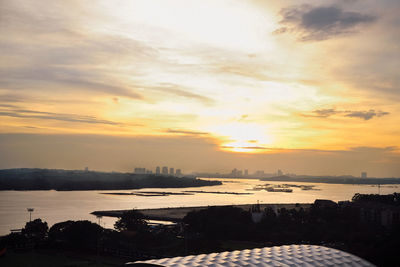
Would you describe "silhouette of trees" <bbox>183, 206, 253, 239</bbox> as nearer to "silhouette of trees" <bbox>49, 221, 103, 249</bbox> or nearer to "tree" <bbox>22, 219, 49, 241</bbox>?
"silhouette of trees" <bbox>49, 221, 103, 249</bbox>

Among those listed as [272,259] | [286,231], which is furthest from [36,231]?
[272,259]

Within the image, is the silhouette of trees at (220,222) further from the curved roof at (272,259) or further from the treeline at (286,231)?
the curved roof at (272,259)

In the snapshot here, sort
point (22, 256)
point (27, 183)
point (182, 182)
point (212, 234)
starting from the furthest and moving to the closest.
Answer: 1. point (182, 182)
2. point (27, 183)
3. point (212, 234)
4. point (22, 256)

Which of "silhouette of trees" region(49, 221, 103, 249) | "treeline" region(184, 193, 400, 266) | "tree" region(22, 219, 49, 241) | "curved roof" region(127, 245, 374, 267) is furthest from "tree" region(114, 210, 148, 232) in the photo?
"curved roof" region(127, 245, 374, 267)

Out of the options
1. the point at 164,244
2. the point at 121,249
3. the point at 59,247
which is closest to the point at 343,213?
the point at 164,244

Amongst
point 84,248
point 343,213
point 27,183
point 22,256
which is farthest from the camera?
point 27,183

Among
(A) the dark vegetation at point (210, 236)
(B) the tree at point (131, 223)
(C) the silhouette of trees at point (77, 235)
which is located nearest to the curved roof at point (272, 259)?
(A) the dark vegetation at point (210, 236)

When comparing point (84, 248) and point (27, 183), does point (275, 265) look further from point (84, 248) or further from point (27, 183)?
point (27, 183)
